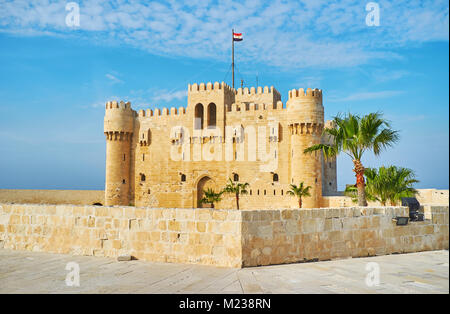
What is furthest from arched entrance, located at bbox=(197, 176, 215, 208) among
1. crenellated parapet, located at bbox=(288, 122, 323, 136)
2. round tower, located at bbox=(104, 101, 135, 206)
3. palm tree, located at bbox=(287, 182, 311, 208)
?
crenellated parapet, located at bbox=(288, 122, 323, 136)

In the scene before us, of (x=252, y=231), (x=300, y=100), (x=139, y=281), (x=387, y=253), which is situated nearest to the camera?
(x=139, y=281)

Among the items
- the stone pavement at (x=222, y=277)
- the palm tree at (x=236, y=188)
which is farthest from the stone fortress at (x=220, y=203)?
the palm tree at (x=236, y=188)

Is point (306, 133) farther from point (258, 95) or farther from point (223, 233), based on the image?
point (223, 233)

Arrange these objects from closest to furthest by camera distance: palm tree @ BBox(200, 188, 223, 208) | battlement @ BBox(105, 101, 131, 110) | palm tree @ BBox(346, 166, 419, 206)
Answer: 1. palm tree @ BBox(346, 166, 419, 206)
2. palm tree @ BBox(200, 188, 223, 208)
3. battlement @ BBox(105, 101, 131, 110)

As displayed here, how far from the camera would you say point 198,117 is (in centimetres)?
2894

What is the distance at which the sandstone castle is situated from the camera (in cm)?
2419

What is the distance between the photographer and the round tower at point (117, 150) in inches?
1185

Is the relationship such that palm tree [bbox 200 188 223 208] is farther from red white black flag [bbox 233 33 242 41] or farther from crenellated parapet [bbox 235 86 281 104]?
red white black flag [bbox 233 33 242 41]

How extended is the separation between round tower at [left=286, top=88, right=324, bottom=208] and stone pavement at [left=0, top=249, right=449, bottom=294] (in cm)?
1644

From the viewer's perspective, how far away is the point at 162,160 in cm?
2962

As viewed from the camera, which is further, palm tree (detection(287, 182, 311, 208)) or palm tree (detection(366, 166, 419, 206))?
palm tree (detection(287, 182, 311, 208))

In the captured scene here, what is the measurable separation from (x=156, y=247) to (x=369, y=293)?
394cm
